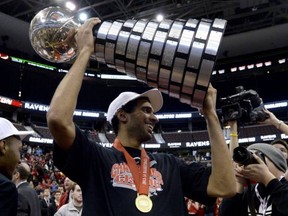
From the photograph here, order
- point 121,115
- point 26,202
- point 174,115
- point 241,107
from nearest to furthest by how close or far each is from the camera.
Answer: point 121,115, point 241,107, point 26,202, point 174,115

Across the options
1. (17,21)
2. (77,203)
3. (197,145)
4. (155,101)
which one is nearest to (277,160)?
(155,101)

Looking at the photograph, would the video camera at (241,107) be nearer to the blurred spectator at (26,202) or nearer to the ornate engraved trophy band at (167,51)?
the ornate engraved trophy band at (167,51)

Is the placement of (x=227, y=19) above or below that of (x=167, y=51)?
above

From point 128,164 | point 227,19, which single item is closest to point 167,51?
point 128,164

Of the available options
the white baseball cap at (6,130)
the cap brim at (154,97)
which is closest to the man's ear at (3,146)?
the white baseball cap at (6,130)

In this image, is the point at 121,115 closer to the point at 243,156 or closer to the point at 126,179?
the point at 126,179

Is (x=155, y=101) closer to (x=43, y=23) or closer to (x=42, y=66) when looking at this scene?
(x=43, y=23)

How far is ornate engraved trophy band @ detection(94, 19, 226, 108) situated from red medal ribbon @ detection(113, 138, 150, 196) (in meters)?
0.36

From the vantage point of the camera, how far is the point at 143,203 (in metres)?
1.67

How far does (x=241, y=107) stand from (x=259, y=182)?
0.46 m

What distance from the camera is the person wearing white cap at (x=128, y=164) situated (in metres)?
1.62

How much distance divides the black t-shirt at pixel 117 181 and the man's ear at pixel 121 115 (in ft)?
0.59

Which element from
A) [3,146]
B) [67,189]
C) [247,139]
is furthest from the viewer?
[247,139]

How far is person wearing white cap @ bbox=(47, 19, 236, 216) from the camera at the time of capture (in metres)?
1.62
